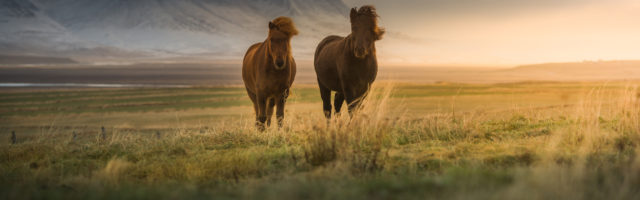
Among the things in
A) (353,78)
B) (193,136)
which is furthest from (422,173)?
(193,136)

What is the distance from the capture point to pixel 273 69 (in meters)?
8.61

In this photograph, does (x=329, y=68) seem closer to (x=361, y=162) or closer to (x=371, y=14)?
(x=371, y=14)

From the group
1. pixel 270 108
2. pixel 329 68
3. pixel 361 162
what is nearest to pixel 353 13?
pixel 329 68

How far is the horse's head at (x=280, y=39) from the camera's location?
8.20m

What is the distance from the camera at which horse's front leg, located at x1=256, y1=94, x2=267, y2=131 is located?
8.88 meters

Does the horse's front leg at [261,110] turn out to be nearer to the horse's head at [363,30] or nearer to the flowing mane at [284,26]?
the flowing mane at [284,26]

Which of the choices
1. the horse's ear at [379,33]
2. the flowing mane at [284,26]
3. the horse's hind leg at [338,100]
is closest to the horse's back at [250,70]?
the flowing mane at [284,26]

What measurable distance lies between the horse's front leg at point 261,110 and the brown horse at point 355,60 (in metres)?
1.32

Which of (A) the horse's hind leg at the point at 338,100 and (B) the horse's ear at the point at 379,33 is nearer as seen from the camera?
(B) the horse's ear at the point at 379,33

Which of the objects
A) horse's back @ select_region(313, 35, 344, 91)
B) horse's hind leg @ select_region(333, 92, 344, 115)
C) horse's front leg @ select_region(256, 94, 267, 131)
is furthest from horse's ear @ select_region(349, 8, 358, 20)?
horse's front leg @ select_region(256, 94, 267, 131)

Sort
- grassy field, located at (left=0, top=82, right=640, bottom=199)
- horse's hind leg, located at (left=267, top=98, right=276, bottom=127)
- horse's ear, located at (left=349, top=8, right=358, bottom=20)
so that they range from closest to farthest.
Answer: grassy field, located at (left=0, top=82, right=640, bottom=199), horse's ear, located at (left=349, top=8, right=358, bottom=20), horse's hind leg, located at (left=267, top=98, right=276, bottom=127)

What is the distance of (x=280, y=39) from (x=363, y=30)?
1.59 meters

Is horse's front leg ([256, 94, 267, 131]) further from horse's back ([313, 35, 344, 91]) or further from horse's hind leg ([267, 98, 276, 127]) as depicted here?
horse's back ([313, 35, 344, 91])

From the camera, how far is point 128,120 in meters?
62.6
